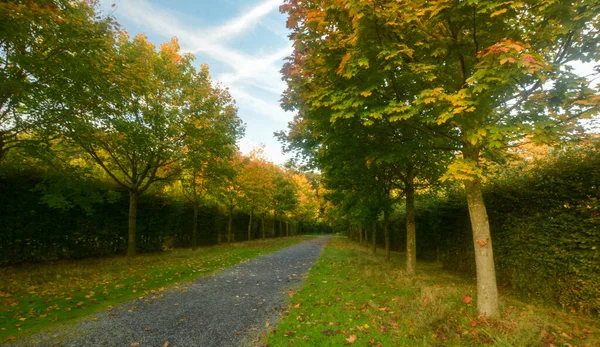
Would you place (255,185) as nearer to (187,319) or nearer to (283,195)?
(283,195)

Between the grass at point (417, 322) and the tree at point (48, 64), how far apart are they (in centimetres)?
935

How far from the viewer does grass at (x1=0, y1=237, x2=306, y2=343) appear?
213 inches

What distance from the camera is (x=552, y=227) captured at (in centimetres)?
659

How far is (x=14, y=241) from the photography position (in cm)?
1084

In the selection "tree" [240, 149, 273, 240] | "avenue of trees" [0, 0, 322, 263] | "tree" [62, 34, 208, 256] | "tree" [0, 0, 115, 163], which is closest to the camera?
"tree" [0, 0, 115, 163]

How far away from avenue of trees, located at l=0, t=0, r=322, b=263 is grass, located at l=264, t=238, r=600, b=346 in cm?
924

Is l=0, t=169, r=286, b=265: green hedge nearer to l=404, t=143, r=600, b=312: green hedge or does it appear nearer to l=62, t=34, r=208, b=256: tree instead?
l=62, t=34, r=208, b=256: tree

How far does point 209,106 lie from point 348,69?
12.4 meters

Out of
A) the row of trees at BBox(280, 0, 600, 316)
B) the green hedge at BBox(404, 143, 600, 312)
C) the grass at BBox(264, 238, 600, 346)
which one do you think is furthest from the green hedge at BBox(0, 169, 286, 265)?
the green hedge at BBox(404, 143, 600, 312)

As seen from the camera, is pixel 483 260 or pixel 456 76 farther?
pixel 456 76

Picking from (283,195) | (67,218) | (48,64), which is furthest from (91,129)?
(283,195)

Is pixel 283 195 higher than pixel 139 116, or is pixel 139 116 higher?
pixel 139 116

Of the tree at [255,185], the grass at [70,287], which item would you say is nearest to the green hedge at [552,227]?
the grass at [70,287]

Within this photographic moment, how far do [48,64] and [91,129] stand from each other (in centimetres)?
220
